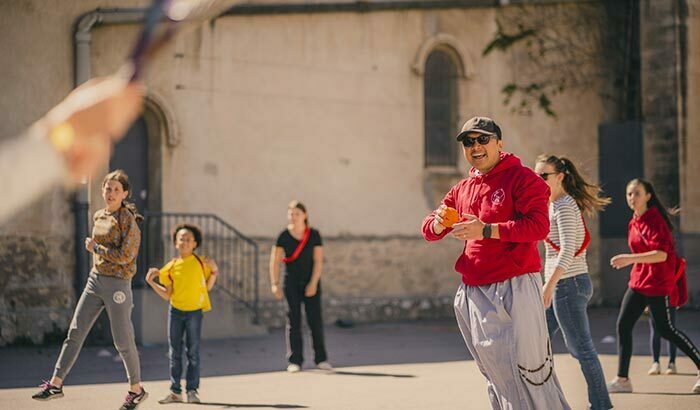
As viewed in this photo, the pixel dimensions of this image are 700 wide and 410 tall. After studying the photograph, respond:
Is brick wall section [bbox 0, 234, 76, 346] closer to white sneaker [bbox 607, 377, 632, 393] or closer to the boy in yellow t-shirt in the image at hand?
the boy in yellow t-shirt

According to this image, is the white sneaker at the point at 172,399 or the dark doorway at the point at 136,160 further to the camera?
the dark doorway at the point at 136,160

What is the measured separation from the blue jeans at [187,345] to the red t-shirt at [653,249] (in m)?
3.78

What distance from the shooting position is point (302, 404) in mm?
9289

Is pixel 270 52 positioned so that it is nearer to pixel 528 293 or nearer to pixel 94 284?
pixel 94 284

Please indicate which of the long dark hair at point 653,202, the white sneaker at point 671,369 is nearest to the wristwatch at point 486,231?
the long dark hair at point 653,202

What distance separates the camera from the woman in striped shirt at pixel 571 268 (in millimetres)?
7512

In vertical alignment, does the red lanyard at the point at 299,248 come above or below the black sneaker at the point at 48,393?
above

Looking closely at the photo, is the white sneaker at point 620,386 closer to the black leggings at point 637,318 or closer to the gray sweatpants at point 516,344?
the black leggings at point 637,318

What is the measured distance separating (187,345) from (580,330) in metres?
3.47

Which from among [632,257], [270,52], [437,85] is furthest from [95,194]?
[632,257]

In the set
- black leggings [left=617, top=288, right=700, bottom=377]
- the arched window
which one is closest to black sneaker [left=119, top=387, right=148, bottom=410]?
black leggings [left=617, top=288, right=700, bottom=377]

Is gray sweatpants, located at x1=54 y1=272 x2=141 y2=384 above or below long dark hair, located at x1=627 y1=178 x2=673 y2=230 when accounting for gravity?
below

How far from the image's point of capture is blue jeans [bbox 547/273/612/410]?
7500 mm

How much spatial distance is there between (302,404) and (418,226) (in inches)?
452
